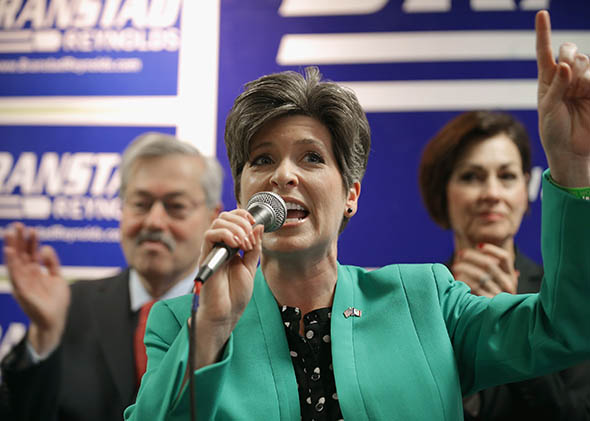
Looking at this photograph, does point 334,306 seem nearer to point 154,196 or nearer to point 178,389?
point 178,389

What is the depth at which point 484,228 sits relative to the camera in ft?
8.50

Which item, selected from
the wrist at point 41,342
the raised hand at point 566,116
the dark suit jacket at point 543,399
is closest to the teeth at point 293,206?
the raised hand at point 566,116

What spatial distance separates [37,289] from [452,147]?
199 cm

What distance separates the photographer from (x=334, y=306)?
5.02 ft

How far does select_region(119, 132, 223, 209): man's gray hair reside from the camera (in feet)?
9.75

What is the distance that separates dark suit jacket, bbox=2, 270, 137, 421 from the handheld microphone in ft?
5.07

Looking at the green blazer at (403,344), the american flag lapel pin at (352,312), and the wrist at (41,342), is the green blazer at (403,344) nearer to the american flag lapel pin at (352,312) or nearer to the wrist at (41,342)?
the american flag lapel pin at (352,312)

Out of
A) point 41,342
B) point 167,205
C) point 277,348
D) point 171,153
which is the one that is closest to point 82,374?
point 41,342

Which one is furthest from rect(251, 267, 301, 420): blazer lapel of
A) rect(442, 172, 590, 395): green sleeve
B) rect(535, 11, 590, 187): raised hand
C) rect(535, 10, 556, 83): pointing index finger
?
rect(535, 10, 556, 83): pointing index finger

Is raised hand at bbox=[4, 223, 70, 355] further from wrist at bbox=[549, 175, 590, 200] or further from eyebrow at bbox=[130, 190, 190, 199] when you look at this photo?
wrist at bbox=[549, 175, 590, 200]

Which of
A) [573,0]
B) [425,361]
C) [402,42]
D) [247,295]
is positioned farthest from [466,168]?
[247,295]

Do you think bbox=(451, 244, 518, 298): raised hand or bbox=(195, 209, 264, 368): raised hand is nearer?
bbox=(195, 209, 264, 368): raised hand

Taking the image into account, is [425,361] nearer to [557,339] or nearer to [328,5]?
[557,339]

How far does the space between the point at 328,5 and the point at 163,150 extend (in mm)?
1171
